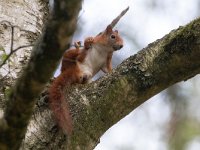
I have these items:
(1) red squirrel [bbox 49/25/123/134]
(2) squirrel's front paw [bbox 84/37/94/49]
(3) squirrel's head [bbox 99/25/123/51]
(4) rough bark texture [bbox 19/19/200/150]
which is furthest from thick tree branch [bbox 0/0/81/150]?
(3) squirrel's head [bbox 99/25/123/51]

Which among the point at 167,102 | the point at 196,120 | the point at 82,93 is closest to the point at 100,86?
the point at 82,93

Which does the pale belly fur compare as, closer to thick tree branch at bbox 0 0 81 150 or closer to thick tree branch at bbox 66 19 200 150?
thick tree branch at bbox 66 19 200 150

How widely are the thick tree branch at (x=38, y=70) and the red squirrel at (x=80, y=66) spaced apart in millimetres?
422

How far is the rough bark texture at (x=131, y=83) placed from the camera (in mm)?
2162

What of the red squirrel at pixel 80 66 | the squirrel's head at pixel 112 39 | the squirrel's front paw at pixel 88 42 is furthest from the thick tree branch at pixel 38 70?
the squirrel's head at pixel 112 39

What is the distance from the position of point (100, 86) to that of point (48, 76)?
78 centimetres

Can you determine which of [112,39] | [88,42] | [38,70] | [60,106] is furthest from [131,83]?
[112,39]

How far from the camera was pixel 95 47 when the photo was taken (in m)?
3.47

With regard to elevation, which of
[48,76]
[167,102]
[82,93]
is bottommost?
[48,76]

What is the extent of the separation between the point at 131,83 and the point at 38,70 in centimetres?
82

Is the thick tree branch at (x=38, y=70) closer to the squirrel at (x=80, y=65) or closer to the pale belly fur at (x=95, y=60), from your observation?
the squirrel at (x=80, y=65)

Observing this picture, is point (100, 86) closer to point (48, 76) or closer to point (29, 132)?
point (29, 132)

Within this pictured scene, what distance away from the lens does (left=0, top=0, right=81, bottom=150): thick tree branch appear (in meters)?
1.31

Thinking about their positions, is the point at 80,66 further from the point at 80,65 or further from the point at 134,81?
the point at 134,81
